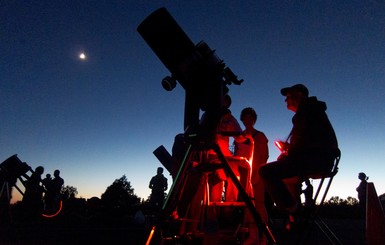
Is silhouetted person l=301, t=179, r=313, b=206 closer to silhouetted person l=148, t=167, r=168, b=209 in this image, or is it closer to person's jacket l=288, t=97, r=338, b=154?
person's jacket l=288, t=97, r=338, b=154

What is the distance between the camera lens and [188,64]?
9.49ft

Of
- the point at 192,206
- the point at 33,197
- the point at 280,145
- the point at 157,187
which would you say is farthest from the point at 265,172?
the point at 33,197

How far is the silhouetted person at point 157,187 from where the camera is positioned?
31.7 ft

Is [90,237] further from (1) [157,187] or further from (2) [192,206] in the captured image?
(2) [192,206]

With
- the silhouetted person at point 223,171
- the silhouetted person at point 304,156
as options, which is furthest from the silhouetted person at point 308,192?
the silhouetted person at point 223,171

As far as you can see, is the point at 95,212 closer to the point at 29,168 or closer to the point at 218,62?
the point at 29,168

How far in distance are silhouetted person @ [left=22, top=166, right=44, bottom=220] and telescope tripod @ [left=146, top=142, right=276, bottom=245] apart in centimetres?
525

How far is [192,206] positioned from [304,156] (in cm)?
138

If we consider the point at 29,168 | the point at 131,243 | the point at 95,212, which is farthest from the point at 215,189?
the point at 95,212

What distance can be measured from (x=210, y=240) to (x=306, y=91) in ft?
6.79

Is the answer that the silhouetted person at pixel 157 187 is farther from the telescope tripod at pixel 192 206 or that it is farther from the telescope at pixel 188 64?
the telescope at pixel 188 64

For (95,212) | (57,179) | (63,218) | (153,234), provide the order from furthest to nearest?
(95,212) → (63,218) → (57,179) → (153,234)

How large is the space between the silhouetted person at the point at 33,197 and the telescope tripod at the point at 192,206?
5.25m

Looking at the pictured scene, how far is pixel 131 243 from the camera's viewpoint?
5.29 meters
